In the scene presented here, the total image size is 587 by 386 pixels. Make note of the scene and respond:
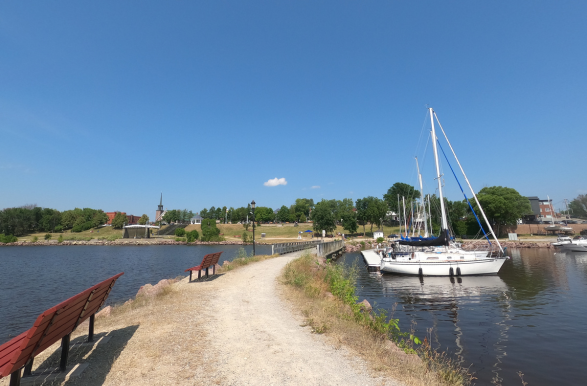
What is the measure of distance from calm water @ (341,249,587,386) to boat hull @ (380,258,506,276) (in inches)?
25.7

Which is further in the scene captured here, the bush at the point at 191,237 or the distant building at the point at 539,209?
the distant building at the point at 539,209

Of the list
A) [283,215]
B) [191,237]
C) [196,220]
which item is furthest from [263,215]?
[191,237]

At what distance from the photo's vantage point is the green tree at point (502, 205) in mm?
72375

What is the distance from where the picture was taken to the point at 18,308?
16422 mm

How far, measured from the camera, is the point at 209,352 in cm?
609

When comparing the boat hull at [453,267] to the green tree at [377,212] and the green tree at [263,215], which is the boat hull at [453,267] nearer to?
the green tree at [377,212]

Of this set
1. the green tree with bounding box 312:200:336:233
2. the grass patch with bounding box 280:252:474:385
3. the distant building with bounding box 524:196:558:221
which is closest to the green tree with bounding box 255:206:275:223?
the green tree with bounding box 312:200:336:233

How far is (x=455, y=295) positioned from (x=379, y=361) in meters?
16.8

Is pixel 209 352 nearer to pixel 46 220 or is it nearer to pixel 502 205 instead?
pixel 502 205

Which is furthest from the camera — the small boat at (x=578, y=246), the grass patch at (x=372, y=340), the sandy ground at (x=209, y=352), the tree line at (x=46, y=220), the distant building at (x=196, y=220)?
the distant building at (x=196, y=220)

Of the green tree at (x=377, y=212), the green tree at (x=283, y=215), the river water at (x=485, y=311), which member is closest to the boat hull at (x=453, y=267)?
the river water at (x=485, y=311)

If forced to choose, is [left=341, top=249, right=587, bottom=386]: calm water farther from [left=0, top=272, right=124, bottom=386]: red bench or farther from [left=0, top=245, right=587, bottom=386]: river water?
[left=0, top=272, right=124, bottom=386]: red bench

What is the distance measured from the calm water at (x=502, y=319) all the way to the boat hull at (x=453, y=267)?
0.65 meters

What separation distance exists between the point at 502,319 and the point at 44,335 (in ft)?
55.1
